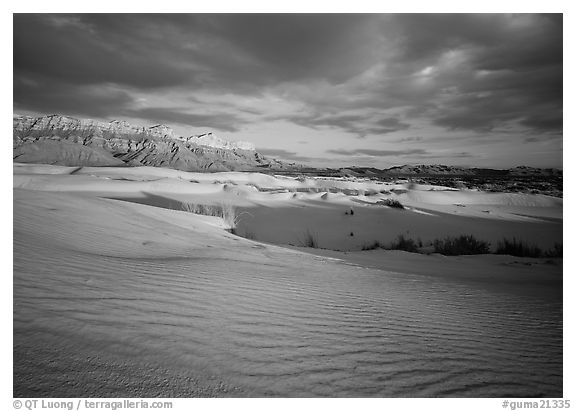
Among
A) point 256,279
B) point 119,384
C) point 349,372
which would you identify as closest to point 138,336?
point 119,384

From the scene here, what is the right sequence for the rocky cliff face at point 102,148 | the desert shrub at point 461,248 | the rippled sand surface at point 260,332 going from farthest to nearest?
the rocky cliff face at point 102,148
the desert shrub at point 461,248
the rippled sand surface at point 260,332

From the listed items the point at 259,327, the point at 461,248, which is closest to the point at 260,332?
the point at 259,327

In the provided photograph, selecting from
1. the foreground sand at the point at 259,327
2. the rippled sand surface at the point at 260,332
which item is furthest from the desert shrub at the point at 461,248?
the rippled sand surface at the point at 260,332

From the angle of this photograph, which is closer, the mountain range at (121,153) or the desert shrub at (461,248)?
the desert shrub at (461,248)

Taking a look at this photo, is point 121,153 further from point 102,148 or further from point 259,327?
point 259,327

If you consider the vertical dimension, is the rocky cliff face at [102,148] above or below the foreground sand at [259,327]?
above

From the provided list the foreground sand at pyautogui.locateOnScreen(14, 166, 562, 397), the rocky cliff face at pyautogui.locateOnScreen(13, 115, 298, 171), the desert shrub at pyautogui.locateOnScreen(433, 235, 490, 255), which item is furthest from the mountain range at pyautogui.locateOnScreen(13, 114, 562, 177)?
the foreground sand at pyautogui.locateOnScreen(14, 166, 562, 397)

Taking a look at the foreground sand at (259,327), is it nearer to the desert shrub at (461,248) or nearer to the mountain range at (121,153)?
the desert shrub at (461,248)

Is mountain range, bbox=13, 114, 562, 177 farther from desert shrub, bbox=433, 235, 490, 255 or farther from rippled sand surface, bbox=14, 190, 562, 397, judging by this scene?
rippled sand surface, bbox=14, 190, 562, 397

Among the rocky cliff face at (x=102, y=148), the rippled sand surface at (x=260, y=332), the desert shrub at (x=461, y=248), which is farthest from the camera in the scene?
the rocky cliff face at (x=102, y=148)
